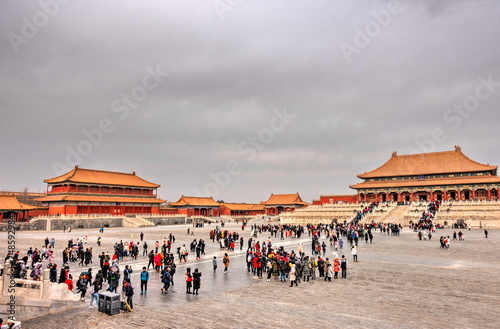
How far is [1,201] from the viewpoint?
4994 centimetres

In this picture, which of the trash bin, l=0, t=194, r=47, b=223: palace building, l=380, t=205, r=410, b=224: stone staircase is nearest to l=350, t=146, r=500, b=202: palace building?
l=380, t=205, r=410, b=224: stone staircase

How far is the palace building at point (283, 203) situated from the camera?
90.8 meters

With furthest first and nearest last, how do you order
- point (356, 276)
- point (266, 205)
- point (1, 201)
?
point (266, 205)
point (1, 201)
point (356, 276)

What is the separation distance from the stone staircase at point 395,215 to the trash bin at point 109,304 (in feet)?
142

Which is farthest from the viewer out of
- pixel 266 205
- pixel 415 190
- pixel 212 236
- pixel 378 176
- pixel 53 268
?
pixel 266 205

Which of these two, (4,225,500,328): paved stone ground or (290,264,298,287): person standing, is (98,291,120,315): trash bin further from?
(290,264,298,287): person standing

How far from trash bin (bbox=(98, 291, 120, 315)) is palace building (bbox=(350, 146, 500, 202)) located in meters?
68.1

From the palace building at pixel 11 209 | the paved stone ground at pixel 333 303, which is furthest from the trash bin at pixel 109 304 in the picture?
the palace building at pixel 11 209

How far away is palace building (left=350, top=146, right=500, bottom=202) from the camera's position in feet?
205

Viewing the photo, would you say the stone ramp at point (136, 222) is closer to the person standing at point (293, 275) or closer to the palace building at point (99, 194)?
the palace building at point (99, 194)

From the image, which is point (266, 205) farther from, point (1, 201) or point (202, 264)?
point (202, 264)

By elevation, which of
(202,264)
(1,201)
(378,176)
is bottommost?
(202,264)

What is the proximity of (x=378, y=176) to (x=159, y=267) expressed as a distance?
65.7 metres

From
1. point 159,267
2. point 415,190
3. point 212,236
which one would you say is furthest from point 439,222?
point 159,267
